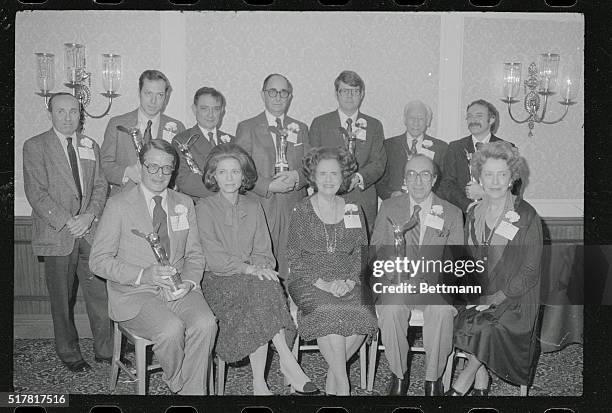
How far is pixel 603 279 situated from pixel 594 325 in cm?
25

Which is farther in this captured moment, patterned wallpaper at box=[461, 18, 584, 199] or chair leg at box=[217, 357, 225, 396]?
patterned wallpaper at box=[461, 18, 584, 199]

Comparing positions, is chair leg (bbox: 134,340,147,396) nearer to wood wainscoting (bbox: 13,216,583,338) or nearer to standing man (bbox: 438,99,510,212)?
wood wainscoting (bbox: 13,216,583,338)

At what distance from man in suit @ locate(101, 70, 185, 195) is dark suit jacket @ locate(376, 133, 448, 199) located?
1246 mm

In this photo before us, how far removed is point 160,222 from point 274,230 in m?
0.71

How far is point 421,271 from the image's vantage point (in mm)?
3404

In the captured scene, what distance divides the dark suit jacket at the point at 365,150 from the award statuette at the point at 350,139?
18mm

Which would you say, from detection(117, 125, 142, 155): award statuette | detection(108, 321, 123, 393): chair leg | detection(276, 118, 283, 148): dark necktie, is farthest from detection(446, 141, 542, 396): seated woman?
detection(117, 125, 142, 155): award statuette

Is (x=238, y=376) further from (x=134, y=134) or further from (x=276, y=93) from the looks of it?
(x=276, y=93)

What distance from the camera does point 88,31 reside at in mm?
3480

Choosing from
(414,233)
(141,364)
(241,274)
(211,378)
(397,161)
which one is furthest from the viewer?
(397,161)

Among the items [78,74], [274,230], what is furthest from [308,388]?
[78,74]

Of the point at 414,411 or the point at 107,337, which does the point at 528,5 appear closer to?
the point at 414,411

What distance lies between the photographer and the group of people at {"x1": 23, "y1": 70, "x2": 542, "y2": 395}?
3.23 metres

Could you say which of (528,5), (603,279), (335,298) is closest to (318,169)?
(335,298)
